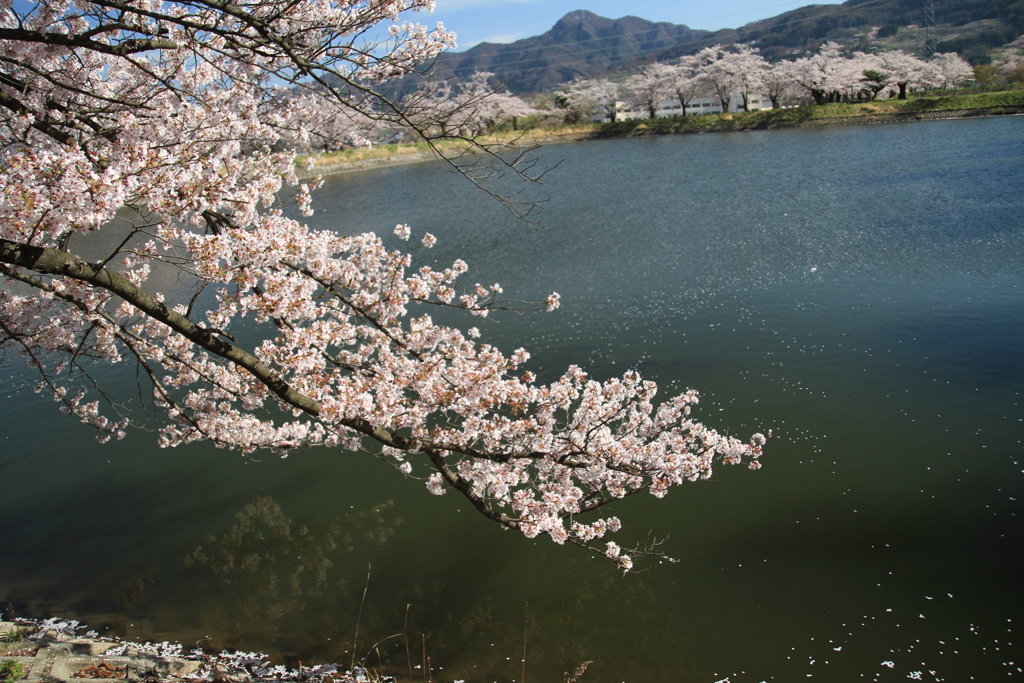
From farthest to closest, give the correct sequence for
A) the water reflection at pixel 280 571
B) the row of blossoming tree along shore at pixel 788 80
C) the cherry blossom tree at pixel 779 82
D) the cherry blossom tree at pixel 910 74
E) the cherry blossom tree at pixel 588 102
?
the cherry blossom tree at pixel 588 102 → the cherry blossom tree at pixel 779 82 → the row of blossoming tree along shore at pixel 788 80 → the cherry blossom tree at pixel 910 74 → the water reflection at pixel 280 571

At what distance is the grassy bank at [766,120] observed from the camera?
37384mm

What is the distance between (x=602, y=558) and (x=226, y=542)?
162 inches

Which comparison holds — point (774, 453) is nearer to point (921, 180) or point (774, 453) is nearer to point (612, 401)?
point (612, 401)

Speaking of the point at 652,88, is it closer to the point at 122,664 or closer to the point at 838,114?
the point at 838,114

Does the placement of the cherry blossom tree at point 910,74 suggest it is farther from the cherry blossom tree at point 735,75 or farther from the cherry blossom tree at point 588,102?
the cherry blossom tree at point 588,102

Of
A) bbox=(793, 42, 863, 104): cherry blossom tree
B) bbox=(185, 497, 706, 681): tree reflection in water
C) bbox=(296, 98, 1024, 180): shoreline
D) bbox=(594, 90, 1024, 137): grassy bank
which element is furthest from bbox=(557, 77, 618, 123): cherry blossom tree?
bbox=(185, 497, 706, 681): tree reflection in water

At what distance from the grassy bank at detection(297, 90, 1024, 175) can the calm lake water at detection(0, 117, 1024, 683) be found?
23722 millimetres

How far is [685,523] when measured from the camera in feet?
20.8

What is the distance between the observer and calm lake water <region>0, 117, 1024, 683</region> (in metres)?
5.09

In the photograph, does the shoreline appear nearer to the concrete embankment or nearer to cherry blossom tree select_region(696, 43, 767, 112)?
cherry blossom tree select_region(696, 43, 767, 112)

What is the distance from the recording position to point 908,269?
1252cm

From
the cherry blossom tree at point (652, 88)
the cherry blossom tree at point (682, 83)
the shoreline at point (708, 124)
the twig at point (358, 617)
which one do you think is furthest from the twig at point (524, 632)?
the cherry blossom tree at point (652, 88)

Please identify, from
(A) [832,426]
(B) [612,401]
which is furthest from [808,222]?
(B) [612,401]

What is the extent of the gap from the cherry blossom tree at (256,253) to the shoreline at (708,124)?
30.6 meters
